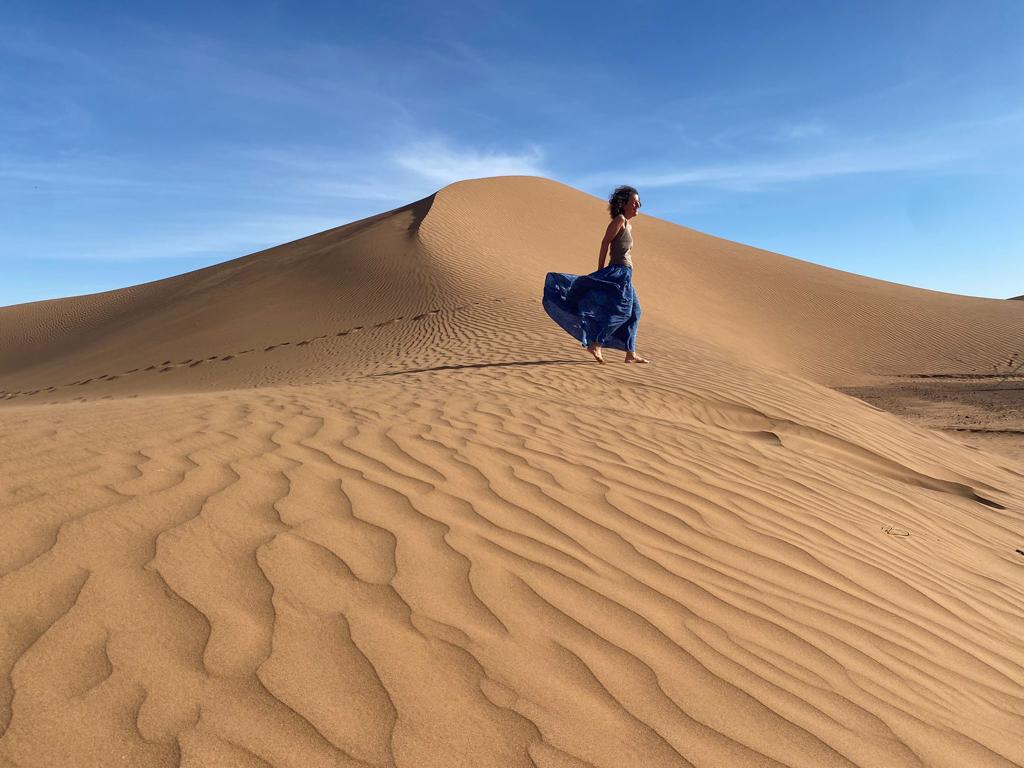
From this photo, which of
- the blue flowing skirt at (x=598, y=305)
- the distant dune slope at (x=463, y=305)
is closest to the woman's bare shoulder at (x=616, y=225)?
the blue flowing skirt at (x=598, y=305)

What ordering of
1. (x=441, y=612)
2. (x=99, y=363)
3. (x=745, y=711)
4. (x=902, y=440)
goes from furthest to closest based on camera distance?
(x=99, y=363) → (x=902, y=440) → (x=441, y=612) → (x=745, y=711)

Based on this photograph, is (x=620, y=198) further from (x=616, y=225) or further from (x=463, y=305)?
(x=463, y=305)

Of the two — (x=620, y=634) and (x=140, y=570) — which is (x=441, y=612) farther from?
(x=140, y=570)

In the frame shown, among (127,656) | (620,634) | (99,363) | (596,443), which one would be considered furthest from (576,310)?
(99,363)

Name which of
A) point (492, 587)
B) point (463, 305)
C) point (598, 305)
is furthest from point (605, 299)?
point (463, 305)

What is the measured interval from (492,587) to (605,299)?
6.68 meters

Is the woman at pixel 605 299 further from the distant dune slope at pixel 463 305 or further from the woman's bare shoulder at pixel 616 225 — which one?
the distant dune slope at pixel 463 305

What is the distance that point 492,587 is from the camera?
2.36 meters

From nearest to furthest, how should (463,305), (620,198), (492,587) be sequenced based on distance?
(492,587) → (620,198) → (463,305)

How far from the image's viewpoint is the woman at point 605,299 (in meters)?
8.46

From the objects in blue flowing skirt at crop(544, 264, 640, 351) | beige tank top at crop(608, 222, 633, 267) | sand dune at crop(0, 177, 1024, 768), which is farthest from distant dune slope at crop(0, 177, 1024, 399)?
sand dune at crop(0, 177, 1024, 768)

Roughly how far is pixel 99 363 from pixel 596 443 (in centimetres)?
1982

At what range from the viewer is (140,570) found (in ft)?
7.19

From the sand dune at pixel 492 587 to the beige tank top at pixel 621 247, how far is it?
2.48 metres
